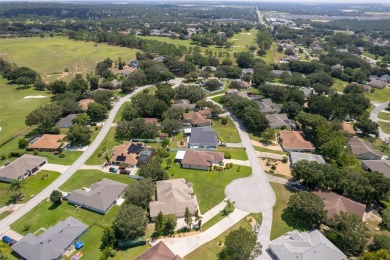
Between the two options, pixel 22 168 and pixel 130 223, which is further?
pixel 22 168

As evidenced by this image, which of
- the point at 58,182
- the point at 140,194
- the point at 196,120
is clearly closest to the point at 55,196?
the point at 58,182

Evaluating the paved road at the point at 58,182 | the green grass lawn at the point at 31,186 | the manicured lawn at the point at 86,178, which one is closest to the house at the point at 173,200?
the manicured lawn at the point at 86,178

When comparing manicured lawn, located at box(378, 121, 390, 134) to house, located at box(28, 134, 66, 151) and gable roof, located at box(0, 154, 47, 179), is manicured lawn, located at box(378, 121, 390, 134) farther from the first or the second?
gable roof, located at box(0, 154, 47, 179)

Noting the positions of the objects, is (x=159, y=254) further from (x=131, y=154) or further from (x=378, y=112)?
(x=378, y=112)

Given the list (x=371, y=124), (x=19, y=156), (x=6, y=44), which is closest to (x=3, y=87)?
(x=19, y=156)

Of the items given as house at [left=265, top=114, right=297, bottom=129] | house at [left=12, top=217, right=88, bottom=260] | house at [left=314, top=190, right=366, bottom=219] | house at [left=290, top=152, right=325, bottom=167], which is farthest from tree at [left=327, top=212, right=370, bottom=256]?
house at [left=265, top=114, right=297, bottom=129]

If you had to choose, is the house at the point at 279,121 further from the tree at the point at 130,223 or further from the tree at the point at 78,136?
the tree at the point at 130,223
